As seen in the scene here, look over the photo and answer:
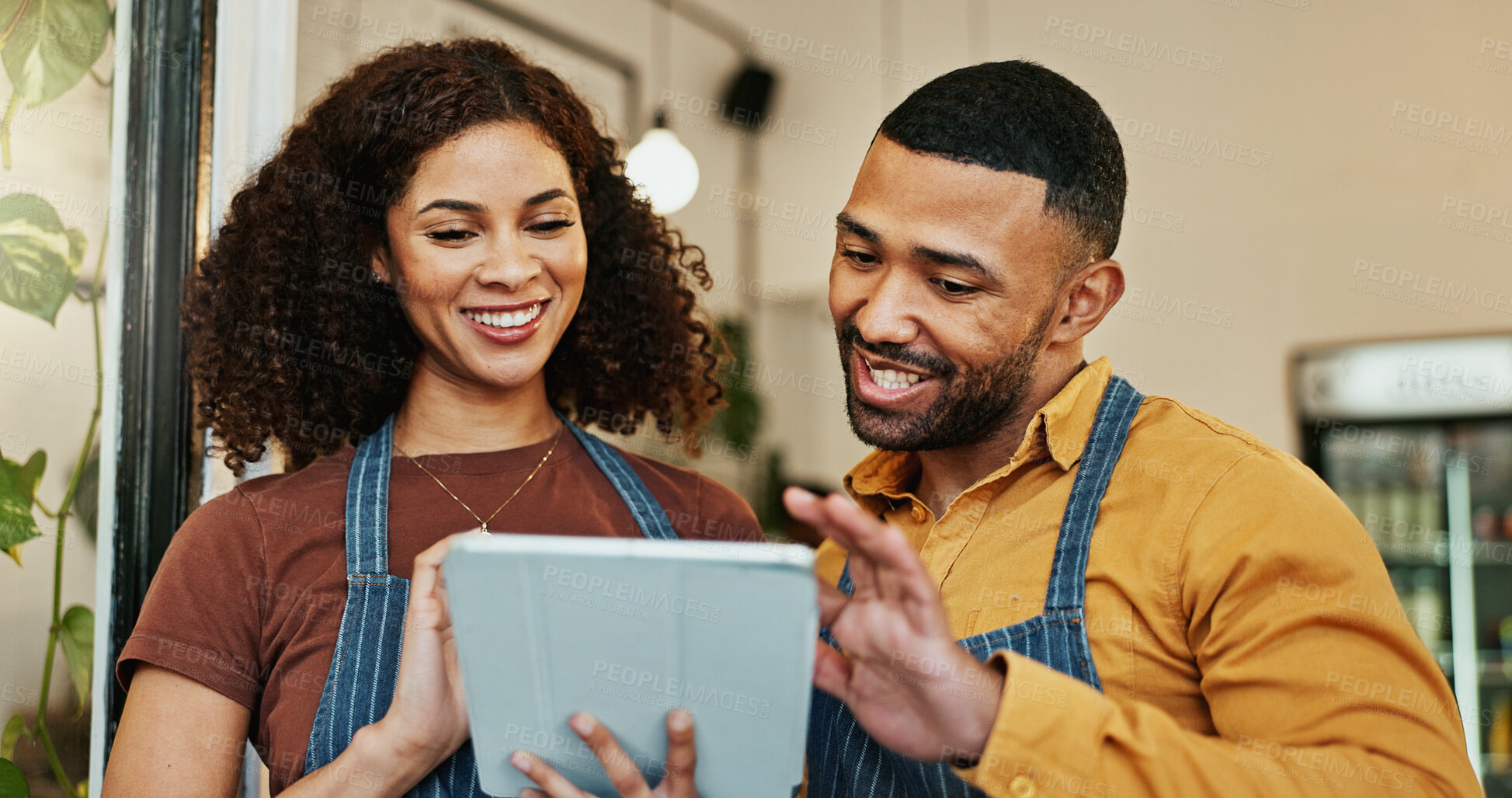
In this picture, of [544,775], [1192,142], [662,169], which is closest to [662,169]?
[662,169]

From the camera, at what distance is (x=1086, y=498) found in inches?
49.7

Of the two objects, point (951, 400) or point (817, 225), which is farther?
point (817, 225)

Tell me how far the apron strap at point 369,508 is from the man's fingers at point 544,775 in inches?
17.3

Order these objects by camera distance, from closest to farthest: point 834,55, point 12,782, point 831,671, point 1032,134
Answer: point 831,671 < point 1032,134 < point 12,782 < point 834,55

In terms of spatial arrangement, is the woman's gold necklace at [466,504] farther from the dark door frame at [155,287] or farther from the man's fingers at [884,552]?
the man's fingers at [884,552]

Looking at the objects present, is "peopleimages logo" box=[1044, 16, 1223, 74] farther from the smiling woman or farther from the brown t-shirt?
the brown t-shirt

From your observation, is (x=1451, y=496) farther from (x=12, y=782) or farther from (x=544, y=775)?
(x=12, y=782)

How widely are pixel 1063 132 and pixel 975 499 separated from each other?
1.49ft

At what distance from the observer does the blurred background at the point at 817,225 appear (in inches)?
65.8

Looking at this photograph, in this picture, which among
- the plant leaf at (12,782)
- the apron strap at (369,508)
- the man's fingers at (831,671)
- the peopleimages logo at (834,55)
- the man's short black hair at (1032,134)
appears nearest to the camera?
the man's fingers at (831,671)

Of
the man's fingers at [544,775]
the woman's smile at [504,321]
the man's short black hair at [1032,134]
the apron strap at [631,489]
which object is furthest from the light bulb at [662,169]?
the man's fingers at [544,775]

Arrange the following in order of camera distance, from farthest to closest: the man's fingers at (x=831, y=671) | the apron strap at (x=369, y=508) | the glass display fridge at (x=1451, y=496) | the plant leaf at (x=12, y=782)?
the glass display fridge at (x=1451, y=496)
the plant leaf at (x=12, y=782)
the apron strap at (x=369, y=508)
the man's fingers at (x=831, y=671)

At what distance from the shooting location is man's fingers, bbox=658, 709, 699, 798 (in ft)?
3.41

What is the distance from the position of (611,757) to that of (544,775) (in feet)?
0.25
